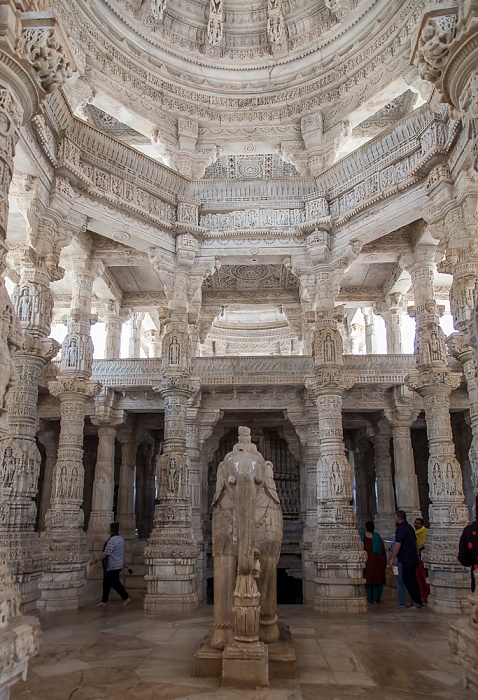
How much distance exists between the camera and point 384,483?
14.8m

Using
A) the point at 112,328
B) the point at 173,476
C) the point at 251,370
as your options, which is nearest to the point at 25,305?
the point at 173,476

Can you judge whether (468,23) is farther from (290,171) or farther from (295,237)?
(290,171)

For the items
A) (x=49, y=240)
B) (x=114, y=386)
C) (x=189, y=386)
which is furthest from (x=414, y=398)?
(x=49, y=240)

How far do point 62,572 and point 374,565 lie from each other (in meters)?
5.58

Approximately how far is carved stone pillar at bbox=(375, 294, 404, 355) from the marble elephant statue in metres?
9.62

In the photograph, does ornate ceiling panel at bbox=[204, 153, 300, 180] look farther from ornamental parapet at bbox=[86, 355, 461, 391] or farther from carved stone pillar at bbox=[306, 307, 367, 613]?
carved stone pillar at bbox=[306, 307, 367, 613]

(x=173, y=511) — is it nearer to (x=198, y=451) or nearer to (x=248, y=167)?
(x=198, y=451)

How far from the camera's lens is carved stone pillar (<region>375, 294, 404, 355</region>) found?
1469cm

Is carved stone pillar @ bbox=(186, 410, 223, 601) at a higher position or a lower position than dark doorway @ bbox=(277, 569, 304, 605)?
higher

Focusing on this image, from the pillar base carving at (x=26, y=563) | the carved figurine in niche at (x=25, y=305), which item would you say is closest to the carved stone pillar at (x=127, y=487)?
the pillar base carving at (x=26, y=563)

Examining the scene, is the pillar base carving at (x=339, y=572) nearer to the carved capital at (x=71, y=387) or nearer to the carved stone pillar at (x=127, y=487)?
the carved capital at (x=71, y=387)

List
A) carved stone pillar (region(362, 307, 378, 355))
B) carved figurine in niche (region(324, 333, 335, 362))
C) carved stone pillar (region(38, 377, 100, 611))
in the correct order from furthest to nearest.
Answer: carved stone pillar (region(362, 307, 378, 355)) < carved figurine in niche (region(324, 333, 335, 362)) < carved stone pillar (region(38, 377, 100, 611))

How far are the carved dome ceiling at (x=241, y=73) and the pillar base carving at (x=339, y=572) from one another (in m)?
7.74

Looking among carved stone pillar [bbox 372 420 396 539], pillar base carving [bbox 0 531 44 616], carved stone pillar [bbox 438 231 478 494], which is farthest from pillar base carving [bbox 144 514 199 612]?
carved stone pillar [bbox 372 420 396 539]
